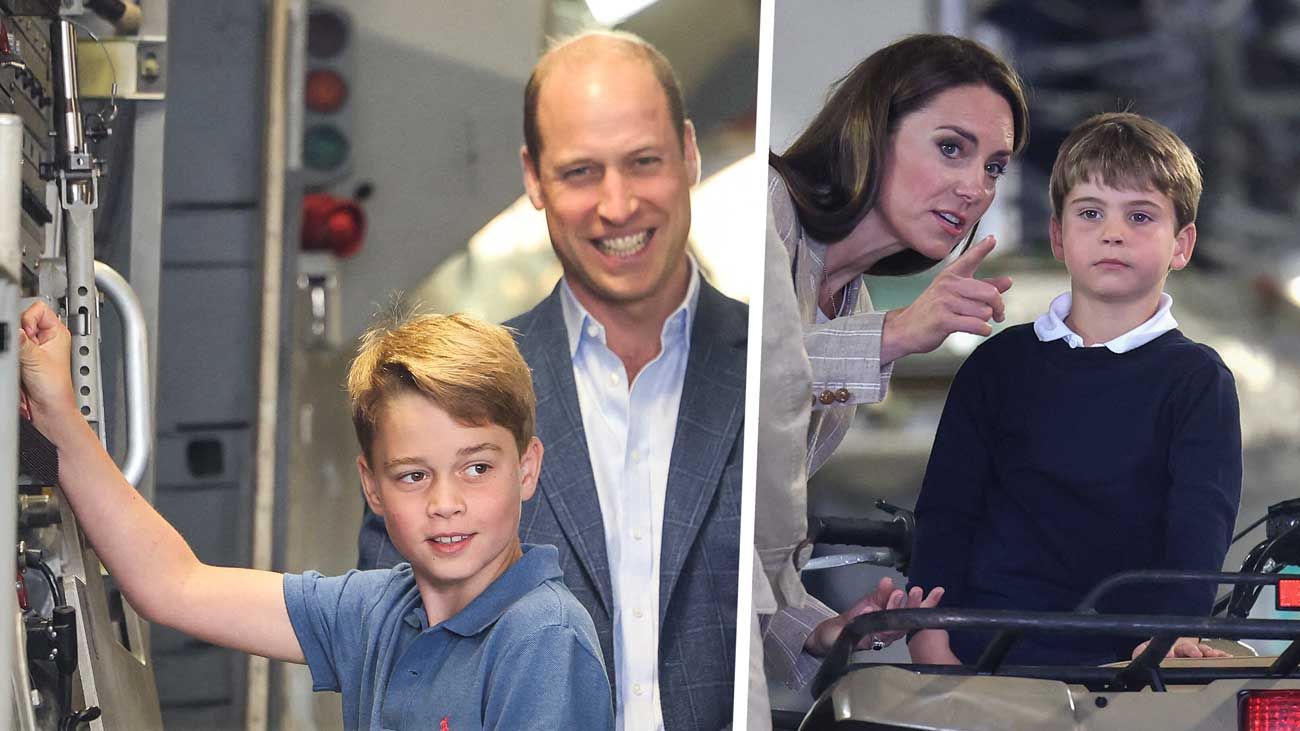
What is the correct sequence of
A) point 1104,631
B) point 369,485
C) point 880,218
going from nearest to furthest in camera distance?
point 1104,631 → point 369,485 → point 880,218

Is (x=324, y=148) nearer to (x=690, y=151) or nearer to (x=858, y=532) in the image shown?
(x=690, y=151)

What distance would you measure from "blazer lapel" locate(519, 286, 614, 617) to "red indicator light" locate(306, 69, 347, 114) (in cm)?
49

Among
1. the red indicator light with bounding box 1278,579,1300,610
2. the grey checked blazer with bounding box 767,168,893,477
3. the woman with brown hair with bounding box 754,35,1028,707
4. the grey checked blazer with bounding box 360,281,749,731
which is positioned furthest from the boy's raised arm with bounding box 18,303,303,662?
the red indicator light with bounding box 1278,579,1300,610

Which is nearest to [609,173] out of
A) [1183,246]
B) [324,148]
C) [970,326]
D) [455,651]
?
[324,148]

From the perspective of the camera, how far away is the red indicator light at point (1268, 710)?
280 cm

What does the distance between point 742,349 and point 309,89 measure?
0.88m

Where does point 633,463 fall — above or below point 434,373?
below

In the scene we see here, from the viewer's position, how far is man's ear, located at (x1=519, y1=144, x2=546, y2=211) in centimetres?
300

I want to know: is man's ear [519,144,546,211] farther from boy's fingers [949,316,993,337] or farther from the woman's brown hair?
boy's fingers [949,316,993,337]

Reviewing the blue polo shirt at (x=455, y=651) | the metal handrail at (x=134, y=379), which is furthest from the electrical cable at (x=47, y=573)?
the blue polo shirt at (x=455, y=651)

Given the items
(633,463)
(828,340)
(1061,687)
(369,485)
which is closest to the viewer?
(1061,687)

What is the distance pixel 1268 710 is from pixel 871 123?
1251 millimetres

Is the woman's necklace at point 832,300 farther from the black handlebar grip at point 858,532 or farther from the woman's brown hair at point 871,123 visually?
the black handlebar grip at point 858,532

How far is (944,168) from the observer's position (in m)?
3.28
